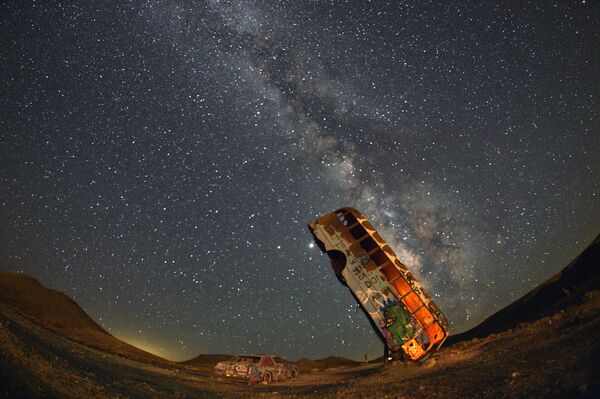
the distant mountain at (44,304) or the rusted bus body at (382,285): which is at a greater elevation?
the distant mountain at (44,304)

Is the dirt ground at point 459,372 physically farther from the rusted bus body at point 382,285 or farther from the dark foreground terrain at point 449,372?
the rusted bus body at point 382,285

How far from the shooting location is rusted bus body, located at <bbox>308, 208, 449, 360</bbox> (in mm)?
15477

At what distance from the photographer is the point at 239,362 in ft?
65.4

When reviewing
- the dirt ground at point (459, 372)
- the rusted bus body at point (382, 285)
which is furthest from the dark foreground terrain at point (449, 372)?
the rusted bus body at point (382, 285)

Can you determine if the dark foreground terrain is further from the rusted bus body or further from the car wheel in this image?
the car wheel

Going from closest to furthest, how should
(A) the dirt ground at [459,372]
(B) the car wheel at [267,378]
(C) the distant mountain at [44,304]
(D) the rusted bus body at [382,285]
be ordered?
(A) the dirt ground at [459,372], (D) the rusted bus body at [382,285], (B) the car wheel at [267,378], (C) the distant mountain at [44,304]

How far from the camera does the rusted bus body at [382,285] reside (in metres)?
15.5

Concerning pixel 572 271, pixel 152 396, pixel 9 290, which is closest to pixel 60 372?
pixel 152 396

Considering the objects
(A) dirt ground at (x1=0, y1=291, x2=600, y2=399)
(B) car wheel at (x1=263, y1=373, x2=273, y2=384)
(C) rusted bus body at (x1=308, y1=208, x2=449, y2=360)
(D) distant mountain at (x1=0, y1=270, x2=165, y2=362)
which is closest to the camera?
(A) dirt ground at (x1=0, y1=291, x2=600, y2=399)

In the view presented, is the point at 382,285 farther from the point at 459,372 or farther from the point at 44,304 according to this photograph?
the point at 44,304

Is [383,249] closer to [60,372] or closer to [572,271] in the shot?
[60,372]

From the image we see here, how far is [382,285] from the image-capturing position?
1600cm

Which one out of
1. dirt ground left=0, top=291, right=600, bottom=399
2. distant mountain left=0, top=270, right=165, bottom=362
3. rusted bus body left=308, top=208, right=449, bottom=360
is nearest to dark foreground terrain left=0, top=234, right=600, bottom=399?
dirt ground left=0, top=291, right=600, bottom=399

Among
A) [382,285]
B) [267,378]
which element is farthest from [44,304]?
[382,285]
